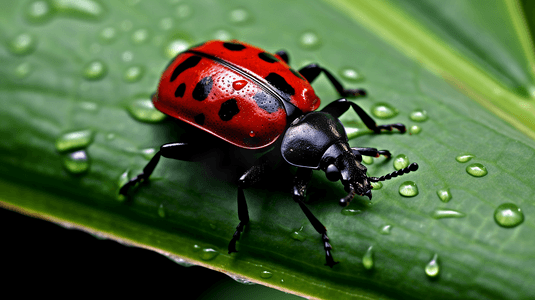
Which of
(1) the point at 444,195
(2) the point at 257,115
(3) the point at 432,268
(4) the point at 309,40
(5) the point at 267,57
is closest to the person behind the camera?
(3) the point at 432,268

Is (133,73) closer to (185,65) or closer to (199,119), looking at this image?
(185,65)

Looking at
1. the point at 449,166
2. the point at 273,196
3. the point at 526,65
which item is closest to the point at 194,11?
the point at 273,196

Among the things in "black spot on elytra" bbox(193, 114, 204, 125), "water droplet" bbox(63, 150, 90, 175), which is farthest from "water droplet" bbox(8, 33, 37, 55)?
"black spot on elytra" bbox(193, 114, 204, 125)

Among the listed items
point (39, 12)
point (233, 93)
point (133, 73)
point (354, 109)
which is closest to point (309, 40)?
point (354, 109)

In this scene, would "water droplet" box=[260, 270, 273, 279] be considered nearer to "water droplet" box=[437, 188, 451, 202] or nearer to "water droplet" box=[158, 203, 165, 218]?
"water droplet" box=[158, 203, 165, 218]

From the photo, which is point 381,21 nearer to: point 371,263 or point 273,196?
point 273,196
